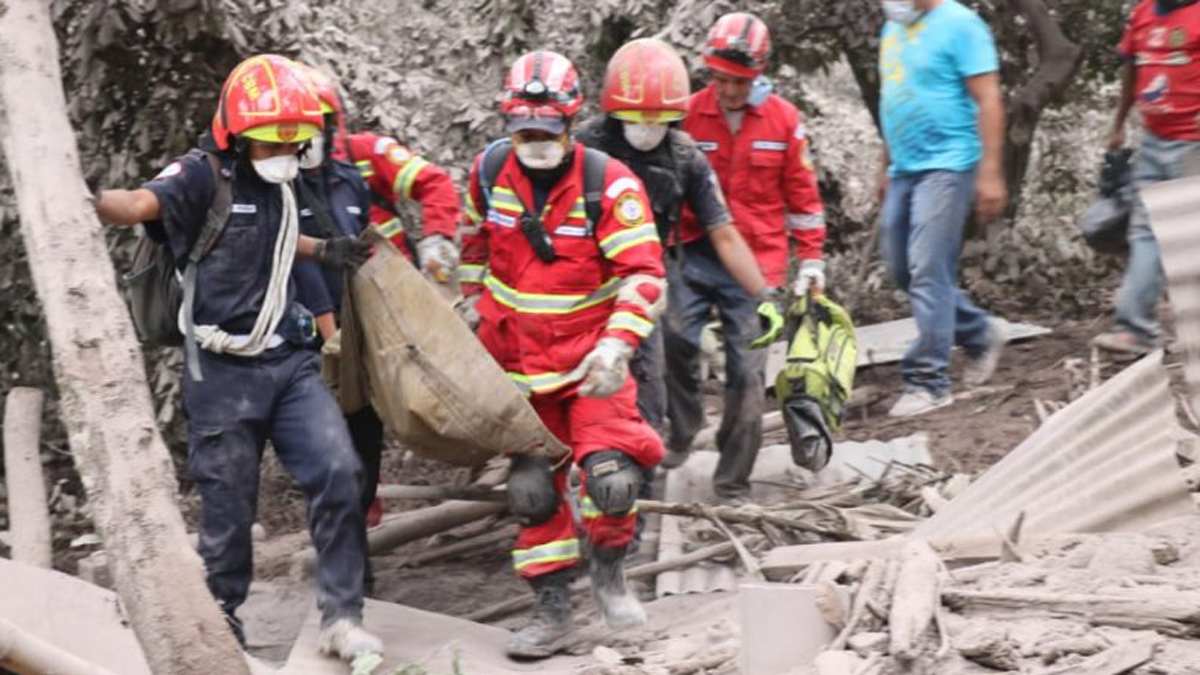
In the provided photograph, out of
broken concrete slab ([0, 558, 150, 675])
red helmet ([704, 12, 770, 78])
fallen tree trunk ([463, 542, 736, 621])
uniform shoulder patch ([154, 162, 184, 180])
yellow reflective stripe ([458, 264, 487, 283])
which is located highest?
red helmet ([704, 12, 770, 78])

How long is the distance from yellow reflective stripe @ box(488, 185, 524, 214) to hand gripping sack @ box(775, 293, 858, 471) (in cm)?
174

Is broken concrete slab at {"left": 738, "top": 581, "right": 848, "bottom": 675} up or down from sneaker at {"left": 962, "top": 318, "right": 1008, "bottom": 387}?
up

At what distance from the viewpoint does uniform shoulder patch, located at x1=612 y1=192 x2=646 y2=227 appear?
6070 mm

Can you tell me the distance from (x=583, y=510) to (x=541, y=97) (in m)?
1.34

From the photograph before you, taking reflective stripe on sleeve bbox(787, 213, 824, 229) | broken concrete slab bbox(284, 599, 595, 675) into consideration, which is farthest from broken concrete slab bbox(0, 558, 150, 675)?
reflective stripe on sleeve bbox(787, 213, 824, 229)

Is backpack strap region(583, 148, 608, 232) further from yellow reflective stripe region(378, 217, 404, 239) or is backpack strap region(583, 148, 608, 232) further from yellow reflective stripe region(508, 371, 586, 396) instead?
yellow reflective stripe region(378, 217, 404, 239)

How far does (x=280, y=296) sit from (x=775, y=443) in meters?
3.41

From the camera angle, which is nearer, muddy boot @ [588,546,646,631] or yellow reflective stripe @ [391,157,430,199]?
muddy boot @ [588,546,646,631]

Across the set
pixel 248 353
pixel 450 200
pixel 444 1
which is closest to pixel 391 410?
pixel 248 353

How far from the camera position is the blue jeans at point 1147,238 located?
25.3 feet

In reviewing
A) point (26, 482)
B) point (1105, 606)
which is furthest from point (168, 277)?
point (1105, 606)

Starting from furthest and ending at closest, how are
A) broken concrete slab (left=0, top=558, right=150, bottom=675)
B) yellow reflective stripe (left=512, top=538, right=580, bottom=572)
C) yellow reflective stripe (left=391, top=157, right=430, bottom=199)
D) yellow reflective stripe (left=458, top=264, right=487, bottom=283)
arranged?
yellow reflective stripe (left=391, top=157, right=430, bottom=199), yellow reflective stripe (left=458, top=264, right=487, bottom=283), yellow reflective stripe (left=512, top=538, right=580, bottom=572), broken concrete slab (left=0, top=558, right=150, bottom=675)

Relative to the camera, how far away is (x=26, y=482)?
6.33 m

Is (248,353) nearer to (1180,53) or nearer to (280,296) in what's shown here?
(280,296)
